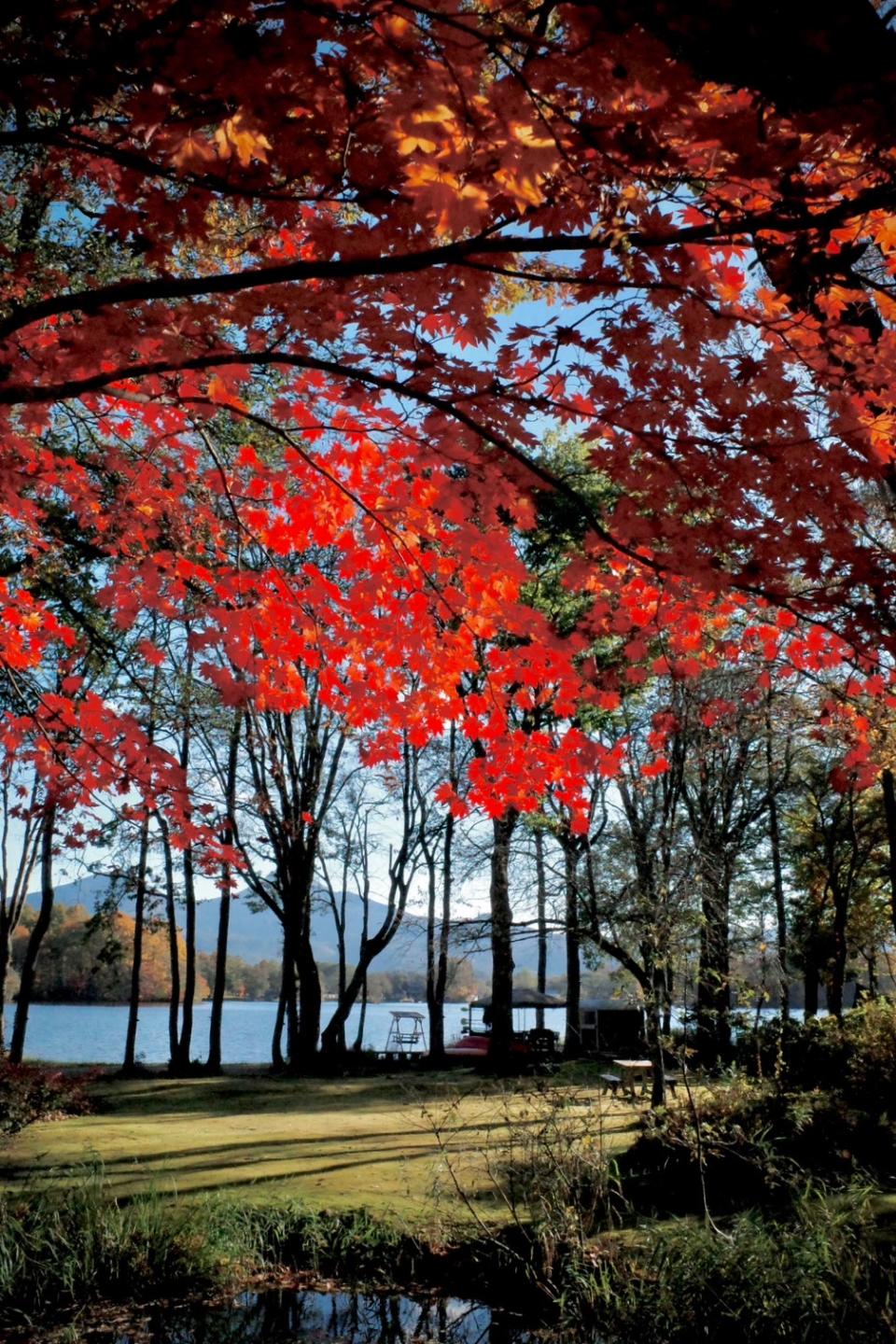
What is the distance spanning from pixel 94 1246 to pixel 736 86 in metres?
6.57

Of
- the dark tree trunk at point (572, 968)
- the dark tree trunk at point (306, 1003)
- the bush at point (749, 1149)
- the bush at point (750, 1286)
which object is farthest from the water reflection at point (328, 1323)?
the dark tree trunk at point (306, 1003)

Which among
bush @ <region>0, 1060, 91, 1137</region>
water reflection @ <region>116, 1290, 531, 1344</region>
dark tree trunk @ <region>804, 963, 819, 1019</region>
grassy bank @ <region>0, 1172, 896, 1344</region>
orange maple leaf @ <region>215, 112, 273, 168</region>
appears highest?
orange maple leaf @ <region>215, 112, 273, 168</region>

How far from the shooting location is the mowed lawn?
6.38 meters

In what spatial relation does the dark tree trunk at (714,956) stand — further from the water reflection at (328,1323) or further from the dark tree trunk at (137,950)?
the dark tree trunk at (137,950)

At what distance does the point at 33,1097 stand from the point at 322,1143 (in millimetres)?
4955

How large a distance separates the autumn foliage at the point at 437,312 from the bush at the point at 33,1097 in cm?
544

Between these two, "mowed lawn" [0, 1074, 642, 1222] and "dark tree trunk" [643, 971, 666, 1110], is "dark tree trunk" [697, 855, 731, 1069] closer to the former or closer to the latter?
"dark tree trunk" [643, 971, 666, 1110]

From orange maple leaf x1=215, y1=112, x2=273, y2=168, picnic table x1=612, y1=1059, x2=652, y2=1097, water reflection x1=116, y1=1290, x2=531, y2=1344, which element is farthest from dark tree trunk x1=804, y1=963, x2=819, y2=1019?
orange maple leaf x1=215, y1=112, x2=273, y2=168

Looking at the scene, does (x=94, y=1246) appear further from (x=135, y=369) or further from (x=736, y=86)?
(x=736, y=86)

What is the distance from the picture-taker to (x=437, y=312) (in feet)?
13.3

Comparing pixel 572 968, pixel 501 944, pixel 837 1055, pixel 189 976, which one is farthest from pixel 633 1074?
pixel 189 976

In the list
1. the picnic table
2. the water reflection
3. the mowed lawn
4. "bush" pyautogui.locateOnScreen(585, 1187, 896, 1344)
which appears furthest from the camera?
the picnic table

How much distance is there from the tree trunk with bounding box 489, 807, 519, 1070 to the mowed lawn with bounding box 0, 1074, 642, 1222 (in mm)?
2946

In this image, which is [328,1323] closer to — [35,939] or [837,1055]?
[837,1055]
